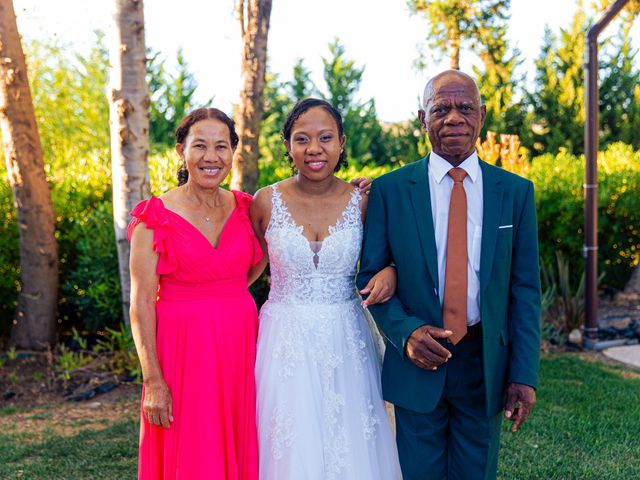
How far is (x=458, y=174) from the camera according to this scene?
2.76 meters

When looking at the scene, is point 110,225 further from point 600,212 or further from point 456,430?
point 600,212

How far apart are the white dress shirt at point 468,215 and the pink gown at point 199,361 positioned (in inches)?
34.6

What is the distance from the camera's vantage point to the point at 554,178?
314 inches

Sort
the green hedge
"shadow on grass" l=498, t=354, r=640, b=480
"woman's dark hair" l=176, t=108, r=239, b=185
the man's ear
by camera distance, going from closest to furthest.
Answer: the man's ear < "woman's dark hair" l=176, t=108, r=239, b=185 < "shadow on grass" l=498, t=354, r=640, b=480 < the green hedge

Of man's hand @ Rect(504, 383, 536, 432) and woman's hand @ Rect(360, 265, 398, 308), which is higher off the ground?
woman's hand @ Rect(360, 265, 398, 308)

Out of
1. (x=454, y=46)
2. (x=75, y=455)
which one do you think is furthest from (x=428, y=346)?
(x=454, y=46)

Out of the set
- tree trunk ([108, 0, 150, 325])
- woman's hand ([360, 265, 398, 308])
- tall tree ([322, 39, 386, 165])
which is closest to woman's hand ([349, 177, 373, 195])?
→ woman's hand ([360, 265, 398, 308])

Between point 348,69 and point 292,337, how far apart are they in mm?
13869

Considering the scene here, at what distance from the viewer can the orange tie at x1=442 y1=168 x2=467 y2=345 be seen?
268cm

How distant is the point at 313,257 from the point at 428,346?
2.41 ft

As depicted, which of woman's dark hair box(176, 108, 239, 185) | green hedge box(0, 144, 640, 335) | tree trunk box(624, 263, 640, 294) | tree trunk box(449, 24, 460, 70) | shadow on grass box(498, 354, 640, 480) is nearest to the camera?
woman's dark hair box(176, 108, 239, 185)

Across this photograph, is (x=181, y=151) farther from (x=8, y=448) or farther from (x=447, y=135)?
(x=8, y=448)

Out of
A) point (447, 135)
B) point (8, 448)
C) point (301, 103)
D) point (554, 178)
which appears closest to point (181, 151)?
point (301, 103)

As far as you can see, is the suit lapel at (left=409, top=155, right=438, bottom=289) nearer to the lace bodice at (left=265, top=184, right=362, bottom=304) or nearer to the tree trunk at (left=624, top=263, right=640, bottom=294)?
the lace bodice at (left=265, top=184, right=362, bottom=304)
